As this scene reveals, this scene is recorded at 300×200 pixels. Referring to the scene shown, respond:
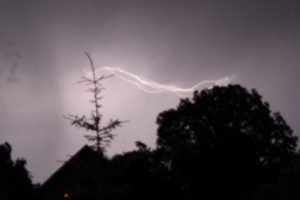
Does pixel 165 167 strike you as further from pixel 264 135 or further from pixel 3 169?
pixel 3 169

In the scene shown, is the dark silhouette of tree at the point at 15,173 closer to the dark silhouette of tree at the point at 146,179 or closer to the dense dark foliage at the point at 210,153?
the dense dark foliage at the point at 210,153

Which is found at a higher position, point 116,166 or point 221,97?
point 221,97

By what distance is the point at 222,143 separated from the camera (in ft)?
161

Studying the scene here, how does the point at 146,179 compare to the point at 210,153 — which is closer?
the point at 146,179

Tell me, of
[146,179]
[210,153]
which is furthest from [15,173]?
[210,153]

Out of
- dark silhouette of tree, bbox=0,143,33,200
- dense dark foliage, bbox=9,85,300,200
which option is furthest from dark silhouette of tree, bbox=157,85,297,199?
dark silhouette of tree, bbox=0,143,33,200

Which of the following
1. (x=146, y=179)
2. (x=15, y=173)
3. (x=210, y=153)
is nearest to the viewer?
(x=146, y=179)

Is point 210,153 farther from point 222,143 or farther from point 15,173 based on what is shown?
point 15,173

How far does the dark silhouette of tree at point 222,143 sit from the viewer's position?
47.1 meters

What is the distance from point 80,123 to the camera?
18391 mm

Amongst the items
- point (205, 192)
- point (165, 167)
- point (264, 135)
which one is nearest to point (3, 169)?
point (165, 167)

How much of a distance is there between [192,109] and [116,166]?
37.3 meters

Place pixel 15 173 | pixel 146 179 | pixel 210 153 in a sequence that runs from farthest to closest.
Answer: pixel 15 173 → pixel 210 153 → pixel 146 179

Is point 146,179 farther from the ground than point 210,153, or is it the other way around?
point 210,153
